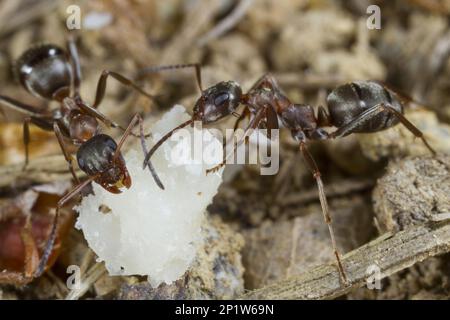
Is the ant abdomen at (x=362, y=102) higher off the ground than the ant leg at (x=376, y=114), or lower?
higher

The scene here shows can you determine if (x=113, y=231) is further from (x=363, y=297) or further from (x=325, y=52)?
(x=325, y=52)

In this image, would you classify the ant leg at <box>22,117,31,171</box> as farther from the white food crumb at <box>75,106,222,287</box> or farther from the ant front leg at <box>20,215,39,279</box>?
the white food crumb at <box>75,106,222,287</box>

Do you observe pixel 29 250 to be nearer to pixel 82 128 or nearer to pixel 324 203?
pixel 82 128

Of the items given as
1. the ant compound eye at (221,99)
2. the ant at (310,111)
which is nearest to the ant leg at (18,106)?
the ant at (310,111)

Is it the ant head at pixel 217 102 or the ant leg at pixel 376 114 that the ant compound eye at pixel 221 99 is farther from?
the ant leg at pixel 376 114

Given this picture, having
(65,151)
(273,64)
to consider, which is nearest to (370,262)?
(65,151)

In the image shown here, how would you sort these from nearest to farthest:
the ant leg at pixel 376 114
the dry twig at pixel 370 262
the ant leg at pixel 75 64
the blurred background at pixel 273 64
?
the dry twig at pixel 370 262
the ant leg at pixel 376 114
the blurred background at pixel 273 64
the ant leg at pixel 75 64
